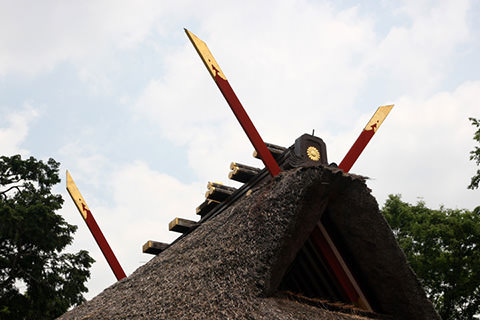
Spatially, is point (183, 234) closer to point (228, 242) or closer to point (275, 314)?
point (228, 242)

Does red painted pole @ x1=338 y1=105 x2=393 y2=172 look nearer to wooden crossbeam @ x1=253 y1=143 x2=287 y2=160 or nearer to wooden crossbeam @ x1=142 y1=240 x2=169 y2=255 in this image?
wooden crossbeam @ x1=253 y1=143 x2=287 y2=160

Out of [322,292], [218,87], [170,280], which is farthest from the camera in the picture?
[322,292]

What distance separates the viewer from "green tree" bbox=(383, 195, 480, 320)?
15.5m

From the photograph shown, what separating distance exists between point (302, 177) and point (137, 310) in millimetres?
2025

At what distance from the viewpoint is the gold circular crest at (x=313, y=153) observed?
534cm

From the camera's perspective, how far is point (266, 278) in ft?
13.9

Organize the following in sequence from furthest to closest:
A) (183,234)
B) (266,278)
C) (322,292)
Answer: (183,234) < (322,292) < (266,278)

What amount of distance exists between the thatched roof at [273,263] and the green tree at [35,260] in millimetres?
11299

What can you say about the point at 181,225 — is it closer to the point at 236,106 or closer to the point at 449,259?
the point at 236,106

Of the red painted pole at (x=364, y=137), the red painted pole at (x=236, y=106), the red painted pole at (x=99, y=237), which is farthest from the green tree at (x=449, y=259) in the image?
the red painted pole at (x=236, y=106)

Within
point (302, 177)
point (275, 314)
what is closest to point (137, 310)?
point (275, 314)

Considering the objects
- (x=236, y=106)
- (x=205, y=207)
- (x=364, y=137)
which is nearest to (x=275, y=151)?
(x=236, y=106)

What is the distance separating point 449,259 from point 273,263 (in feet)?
43.9

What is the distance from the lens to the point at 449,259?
15.8 metres
